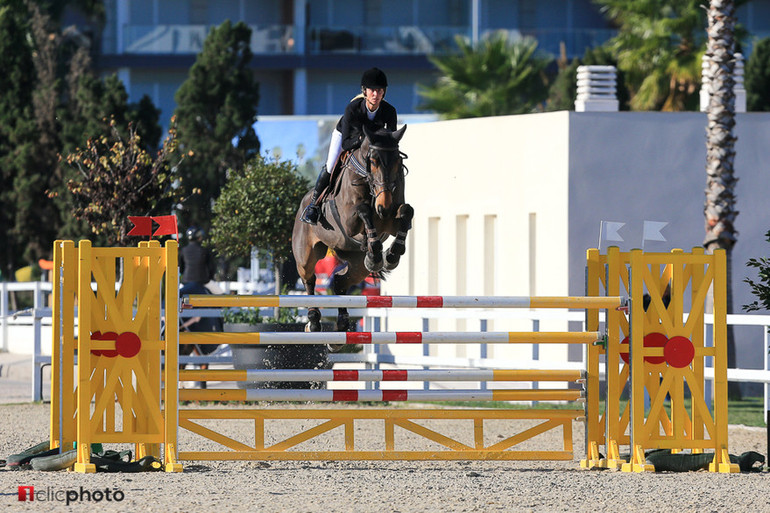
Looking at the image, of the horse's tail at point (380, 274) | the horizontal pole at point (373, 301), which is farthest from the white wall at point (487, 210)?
the horizontal pole at point (373, 301)

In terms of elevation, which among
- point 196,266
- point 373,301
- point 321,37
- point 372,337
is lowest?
point 372,337

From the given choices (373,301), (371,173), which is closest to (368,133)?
(371,173)

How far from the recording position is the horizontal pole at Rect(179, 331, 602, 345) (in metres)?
8.18

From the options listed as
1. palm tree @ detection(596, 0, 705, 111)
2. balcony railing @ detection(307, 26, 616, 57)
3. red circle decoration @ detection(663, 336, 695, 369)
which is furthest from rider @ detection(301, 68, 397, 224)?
balcony railing @ detection(307, 26, 616, 57)

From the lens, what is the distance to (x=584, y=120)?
1630cm

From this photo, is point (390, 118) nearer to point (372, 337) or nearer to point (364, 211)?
point (364, 211)

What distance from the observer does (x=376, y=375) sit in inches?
331

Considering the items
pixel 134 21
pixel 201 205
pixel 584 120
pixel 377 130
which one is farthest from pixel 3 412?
pixel 134 21

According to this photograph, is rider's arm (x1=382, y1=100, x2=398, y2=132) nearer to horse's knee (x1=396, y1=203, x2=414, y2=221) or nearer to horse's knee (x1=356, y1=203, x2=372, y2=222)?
horse's knee (x1=356, y1=203, x2=372, y2=222)

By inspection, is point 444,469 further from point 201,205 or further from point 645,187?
point 201,205

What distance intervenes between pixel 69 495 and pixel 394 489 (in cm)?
175

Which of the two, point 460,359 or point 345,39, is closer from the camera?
point 460,359

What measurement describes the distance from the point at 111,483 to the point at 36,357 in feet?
24.5

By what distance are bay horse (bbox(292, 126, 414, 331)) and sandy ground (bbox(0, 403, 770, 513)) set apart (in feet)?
4.40
